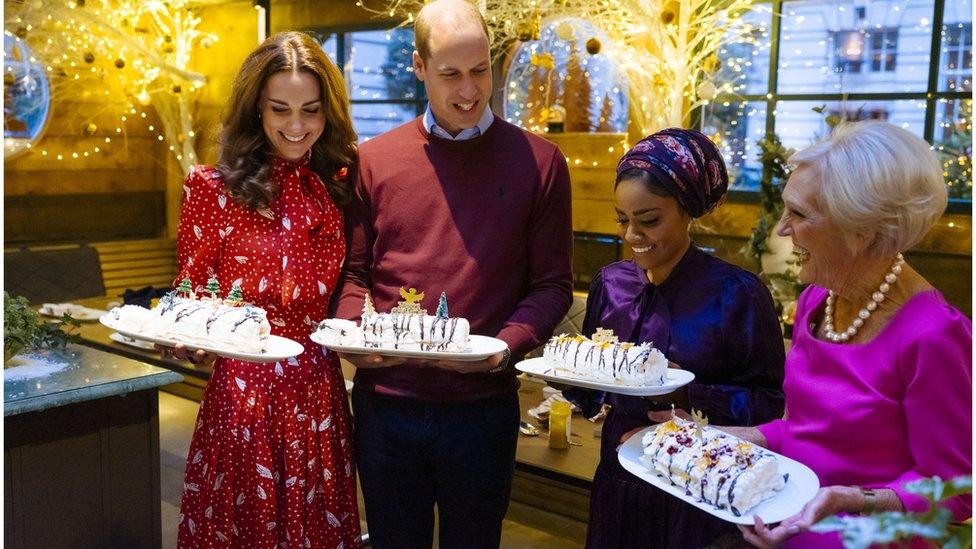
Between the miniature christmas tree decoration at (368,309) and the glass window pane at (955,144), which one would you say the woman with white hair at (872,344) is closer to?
the miniature christmas tree decoration at (368,309)

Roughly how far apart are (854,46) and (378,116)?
139 inches

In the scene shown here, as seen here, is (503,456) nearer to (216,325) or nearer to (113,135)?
(216,325)

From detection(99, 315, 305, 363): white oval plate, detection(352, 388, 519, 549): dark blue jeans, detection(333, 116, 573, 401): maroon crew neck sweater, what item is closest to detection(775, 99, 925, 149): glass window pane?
detection(333, 116, 573, 401): maroon crew neck sweater

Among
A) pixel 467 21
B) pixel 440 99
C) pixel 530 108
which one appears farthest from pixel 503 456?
pixel 530 108

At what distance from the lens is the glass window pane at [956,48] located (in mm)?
4180

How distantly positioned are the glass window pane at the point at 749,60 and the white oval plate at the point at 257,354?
3413mm

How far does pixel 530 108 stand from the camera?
18.5 feet

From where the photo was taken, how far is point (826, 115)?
455cm

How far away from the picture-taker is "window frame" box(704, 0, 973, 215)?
14.0 ft

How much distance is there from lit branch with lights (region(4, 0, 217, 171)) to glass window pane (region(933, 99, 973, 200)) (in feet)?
15.7

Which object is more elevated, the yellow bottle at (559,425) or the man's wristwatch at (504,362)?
the man's wristwatch at (504,362)

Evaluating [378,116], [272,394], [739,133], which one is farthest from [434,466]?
[378,116]

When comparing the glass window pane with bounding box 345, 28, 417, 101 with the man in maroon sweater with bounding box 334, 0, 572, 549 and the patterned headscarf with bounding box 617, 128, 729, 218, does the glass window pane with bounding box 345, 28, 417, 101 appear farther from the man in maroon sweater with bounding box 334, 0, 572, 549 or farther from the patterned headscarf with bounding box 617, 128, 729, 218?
the patterned headscarf with bounding box 617, 128, 729, 218

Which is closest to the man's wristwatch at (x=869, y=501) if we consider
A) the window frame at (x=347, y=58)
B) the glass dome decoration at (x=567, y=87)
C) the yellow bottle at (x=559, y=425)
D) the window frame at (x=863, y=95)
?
the yellow bottle at (x=559, y=425)
